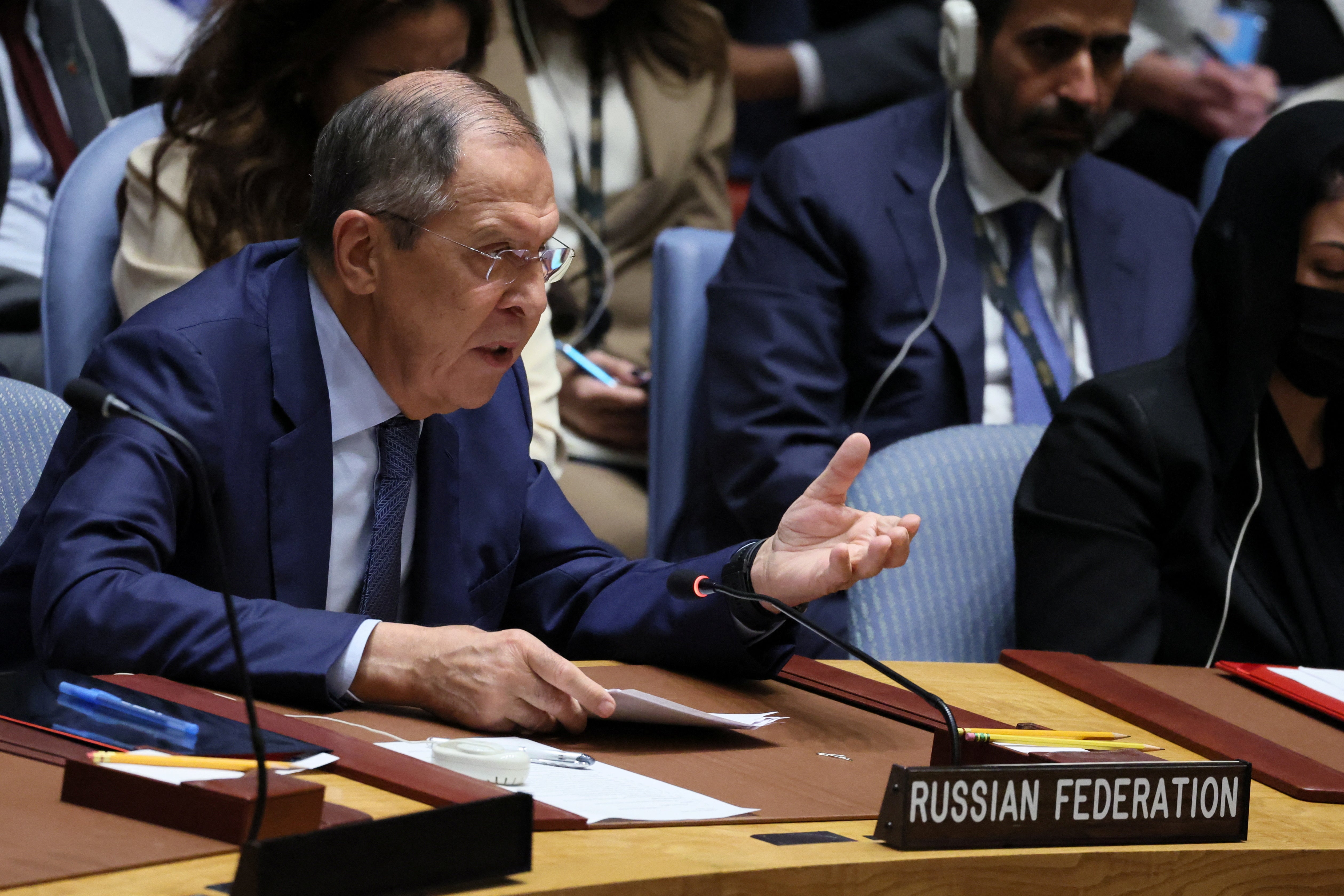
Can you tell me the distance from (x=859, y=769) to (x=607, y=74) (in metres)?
1.93

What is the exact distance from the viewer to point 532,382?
2.54 m

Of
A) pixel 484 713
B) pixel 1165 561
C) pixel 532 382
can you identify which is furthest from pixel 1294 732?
pixel 532 382

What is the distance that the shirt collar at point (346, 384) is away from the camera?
1660 mm

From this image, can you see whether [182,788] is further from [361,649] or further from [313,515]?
[313,515]

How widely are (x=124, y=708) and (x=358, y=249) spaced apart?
23.7 inches

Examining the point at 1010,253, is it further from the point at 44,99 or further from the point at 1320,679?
the point at 44,99

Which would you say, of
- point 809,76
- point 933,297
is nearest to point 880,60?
point 809,76

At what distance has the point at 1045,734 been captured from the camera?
1412 millimetres

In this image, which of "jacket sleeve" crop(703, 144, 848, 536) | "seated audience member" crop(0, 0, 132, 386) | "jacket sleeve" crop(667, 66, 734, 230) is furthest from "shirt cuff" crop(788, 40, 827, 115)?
"seated audience member" crop(0, 0, 132, 386)

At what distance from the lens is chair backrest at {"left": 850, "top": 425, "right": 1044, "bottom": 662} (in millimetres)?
2053

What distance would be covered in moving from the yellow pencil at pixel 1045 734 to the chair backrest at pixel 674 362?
1.24 metres

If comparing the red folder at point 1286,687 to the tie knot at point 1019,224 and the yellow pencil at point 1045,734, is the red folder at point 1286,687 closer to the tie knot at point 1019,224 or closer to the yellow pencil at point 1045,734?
the yellow pencil at point 1045,734

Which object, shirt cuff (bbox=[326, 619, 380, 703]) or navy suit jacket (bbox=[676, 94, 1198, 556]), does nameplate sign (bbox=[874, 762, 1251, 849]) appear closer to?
shirt cuff (bbox=[326, 619, 380, 703])

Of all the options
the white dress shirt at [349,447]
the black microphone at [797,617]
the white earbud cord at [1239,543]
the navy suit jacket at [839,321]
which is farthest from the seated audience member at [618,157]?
the black microphone at [797,617]
